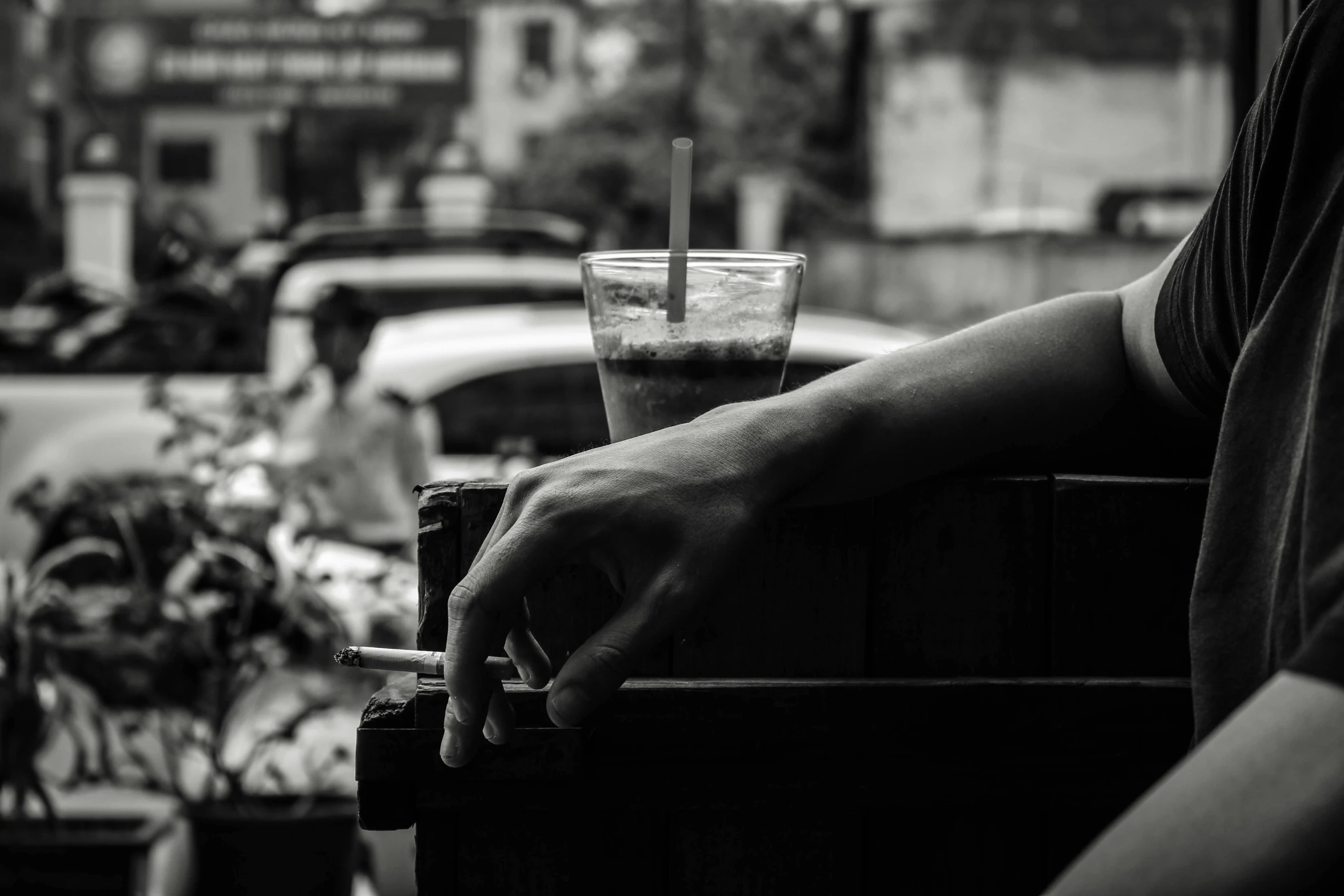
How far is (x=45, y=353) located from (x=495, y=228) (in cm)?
188

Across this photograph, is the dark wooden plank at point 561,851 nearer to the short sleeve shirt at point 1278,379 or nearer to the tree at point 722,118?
the short sleeve shirt at point 1278,379

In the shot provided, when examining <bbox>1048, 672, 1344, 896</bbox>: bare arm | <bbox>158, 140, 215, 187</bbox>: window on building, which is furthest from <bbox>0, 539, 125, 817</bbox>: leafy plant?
<bbox>158, 140, 215, 187</bbox>: window on building

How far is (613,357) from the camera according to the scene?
136 centimetres

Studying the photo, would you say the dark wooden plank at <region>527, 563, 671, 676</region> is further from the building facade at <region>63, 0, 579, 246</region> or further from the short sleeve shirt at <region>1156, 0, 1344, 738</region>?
the building facade at <region>63, 0, 579, 246</region>

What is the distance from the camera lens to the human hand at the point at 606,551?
3.40 ft

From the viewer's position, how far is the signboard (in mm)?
12328

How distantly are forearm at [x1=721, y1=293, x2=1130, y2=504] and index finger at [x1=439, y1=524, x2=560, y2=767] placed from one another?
0.68 feet

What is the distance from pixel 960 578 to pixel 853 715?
162 mm

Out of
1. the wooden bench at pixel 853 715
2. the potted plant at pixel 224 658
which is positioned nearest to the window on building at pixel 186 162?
the potted plant at pixel 224 658

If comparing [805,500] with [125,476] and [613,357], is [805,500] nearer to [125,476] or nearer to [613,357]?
[613,357]

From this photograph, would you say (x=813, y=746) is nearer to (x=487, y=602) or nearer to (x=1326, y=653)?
(x=487, y=602)

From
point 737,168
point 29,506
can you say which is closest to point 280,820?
point 29,506

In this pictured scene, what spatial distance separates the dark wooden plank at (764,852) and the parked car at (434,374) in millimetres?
3547

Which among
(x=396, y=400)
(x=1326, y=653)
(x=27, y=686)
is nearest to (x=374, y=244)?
(x=396, y=400)
